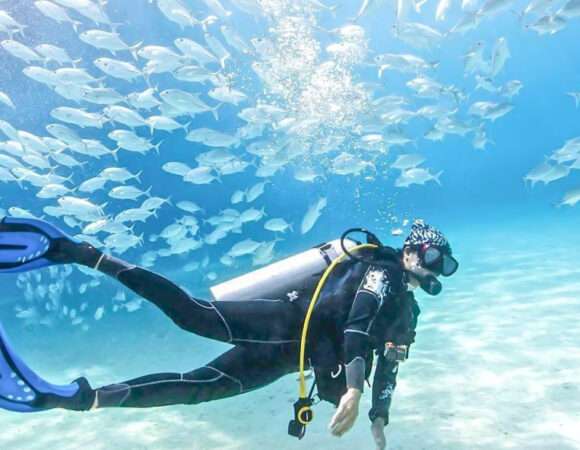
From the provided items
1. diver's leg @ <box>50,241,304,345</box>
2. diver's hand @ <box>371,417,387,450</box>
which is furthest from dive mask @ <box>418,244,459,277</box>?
diver's hand @ <box>371,417,387,450</box>

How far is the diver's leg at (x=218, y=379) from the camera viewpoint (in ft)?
9.51

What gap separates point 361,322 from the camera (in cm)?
244

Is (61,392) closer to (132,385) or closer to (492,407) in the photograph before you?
(132,385)

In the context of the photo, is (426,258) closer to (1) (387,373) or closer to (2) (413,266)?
(2) (413,266)

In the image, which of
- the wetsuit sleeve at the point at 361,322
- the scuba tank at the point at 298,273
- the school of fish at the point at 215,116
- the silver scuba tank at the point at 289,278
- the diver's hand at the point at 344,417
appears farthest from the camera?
the school of fish at the point at 215,116

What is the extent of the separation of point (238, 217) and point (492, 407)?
750 cm

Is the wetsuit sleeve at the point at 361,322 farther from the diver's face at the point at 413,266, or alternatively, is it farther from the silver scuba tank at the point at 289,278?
the silver scuba tank at the point at 289,278

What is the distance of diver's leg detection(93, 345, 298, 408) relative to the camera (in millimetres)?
→ 2898

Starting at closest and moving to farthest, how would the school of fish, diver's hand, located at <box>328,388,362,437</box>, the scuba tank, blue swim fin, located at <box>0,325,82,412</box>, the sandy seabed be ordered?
diver's hand, located at <box>328,388,362,437</box> < blue swim fin, located at <box>0,325,82,412</box> < the scuba tank < the sandy seabed < the school of fish

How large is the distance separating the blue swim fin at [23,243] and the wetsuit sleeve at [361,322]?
1859mm

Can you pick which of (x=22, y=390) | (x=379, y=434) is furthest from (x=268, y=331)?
(x=22, y=390)

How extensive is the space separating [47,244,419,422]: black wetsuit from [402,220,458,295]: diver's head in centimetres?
10

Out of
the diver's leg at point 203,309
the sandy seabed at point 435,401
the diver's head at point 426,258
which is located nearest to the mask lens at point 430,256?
the diver's head at point 426,258

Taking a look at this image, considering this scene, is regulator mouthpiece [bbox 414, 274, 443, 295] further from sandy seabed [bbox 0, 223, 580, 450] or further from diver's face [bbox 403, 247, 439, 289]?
sandy seabed [bbox 0, 223, 580, 450]
